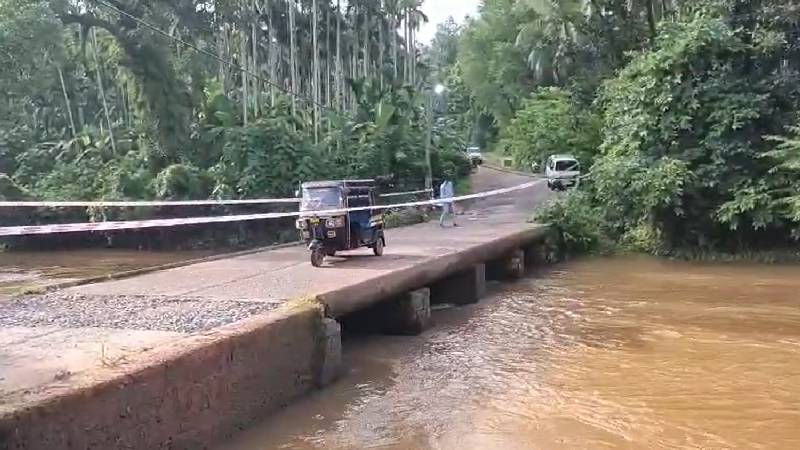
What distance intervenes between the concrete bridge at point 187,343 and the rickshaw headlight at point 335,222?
0.62 metres

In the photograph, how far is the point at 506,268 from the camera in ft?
56.4

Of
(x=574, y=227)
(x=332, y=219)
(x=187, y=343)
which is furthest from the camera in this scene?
(x=574, y=227)

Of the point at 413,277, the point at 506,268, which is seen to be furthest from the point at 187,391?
the point at 506,268

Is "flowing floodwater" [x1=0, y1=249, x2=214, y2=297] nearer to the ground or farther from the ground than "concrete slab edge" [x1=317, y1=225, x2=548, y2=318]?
nearer to the ground

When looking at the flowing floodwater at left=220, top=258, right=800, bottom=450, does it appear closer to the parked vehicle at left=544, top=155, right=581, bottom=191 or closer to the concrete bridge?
the concrete bridge

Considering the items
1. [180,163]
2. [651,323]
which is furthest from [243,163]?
[651,323]

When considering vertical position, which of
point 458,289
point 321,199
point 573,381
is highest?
point 321,199

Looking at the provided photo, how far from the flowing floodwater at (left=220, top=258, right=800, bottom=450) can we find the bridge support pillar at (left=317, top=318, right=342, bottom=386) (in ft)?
0.50

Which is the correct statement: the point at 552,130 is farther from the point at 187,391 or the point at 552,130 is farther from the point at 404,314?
the point at 187,391

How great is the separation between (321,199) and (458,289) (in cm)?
338

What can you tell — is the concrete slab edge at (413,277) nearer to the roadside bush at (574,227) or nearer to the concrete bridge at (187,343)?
the concrete bridge at (187,343)

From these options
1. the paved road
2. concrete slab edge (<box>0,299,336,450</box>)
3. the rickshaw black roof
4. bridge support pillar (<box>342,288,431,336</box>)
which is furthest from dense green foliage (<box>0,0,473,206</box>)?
concrete slab edge (<box>0,299,336,450</box>)

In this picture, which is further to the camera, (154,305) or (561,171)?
(561,171)

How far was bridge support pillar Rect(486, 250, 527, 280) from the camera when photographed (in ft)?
56.4
